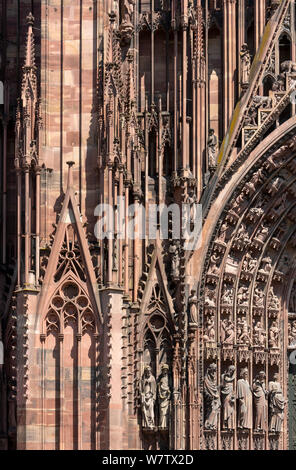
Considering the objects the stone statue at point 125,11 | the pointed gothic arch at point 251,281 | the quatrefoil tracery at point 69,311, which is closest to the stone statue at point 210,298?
the pointed gothic arch at point 251,281

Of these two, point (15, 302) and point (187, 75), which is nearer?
point (15, 302)

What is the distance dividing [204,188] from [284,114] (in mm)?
1889

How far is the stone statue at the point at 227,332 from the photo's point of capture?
102 ft

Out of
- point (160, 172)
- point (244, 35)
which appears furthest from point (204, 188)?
point (244, 35)

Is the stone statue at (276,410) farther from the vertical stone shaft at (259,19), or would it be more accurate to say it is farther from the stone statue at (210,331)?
the vertical stone shaft at (259,19)

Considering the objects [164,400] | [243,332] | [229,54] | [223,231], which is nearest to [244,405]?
[243,332]

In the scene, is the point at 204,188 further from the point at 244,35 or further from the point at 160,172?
the point at 244,35

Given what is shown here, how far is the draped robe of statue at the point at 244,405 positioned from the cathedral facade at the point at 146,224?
27 millimetres

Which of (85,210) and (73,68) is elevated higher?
(73,68)

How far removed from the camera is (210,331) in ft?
102

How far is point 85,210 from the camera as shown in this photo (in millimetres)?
29750

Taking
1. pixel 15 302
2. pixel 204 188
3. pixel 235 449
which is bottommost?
pixel 235 449

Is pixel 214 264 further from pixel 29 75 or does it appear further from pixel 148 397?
pixel 29 75

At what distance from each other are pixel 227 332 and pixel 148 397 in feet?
6.63
